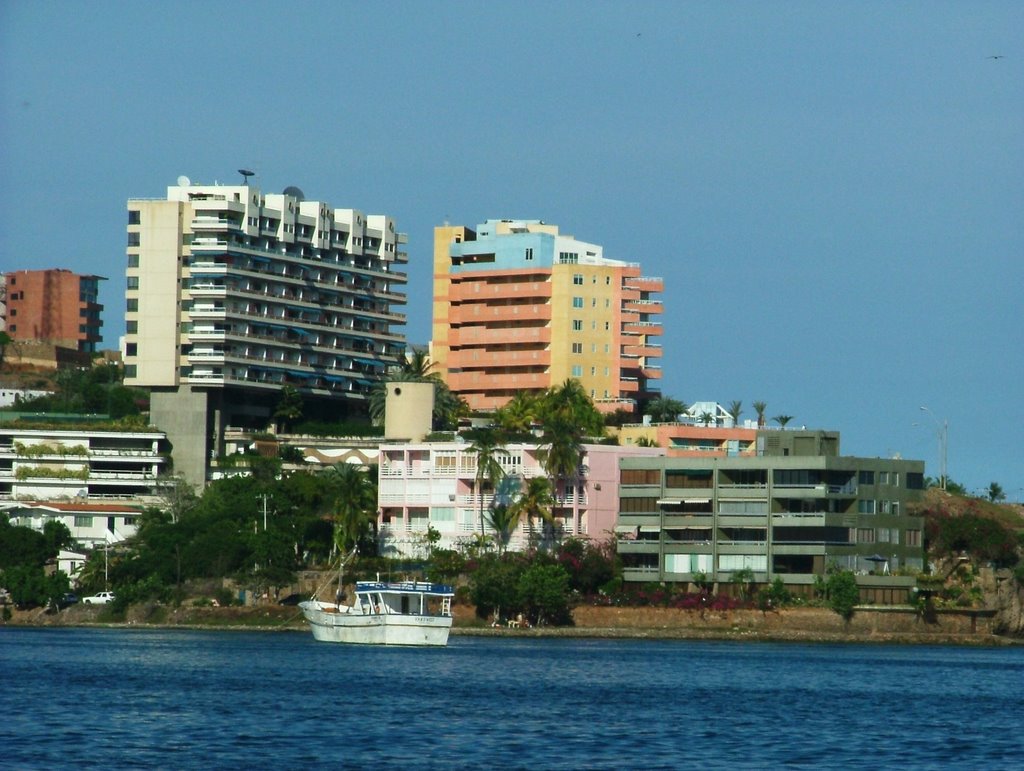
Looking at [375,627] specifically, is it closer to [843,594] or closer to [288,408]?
[843,594]

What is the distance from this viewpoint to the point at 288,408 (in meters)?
184

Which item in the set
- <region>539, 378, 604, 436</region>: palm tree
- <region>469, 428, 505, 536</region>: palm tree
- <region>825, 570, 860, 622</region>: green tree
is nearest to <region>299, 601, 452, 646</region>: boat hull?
<region>469, 428, 505, 536</region>: palm tree

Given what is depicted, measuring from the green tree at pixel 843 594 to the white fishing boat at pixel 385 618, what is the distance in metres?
30.2

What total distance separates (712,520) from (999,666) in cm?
3264

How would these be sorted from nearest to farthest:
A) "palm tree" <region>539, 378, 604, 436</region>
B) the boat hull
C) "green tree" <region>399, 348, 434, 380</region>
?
the boat hull
"palm tree" <region>539, 378, 604, 436</region>
"green tree" <region>399, 348, 434, 380</region>

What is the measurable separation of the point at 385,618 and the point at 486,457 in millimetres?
29400

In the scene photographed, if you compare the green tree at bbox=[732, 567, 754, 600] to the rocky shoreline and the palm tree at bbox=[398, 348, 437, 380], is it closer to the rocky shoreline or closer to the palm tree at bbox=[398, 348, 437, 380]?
the rocky shoreline

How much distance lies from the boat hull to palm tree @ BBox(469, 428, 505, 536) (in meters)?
27.3

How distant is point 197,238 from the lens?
178000 mm

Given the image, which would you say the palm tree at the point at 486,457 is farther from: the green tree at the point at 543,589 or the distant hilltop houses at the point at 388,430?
the green tree at the point at 543,589

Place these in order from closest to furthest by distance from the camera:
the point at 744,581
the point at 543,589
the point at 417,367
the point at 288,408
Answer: the point at 543,589
the point at 744,581
the point at 288,408
the point at 417,367

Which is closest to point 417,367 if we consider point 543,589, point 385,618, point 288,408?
point 288,408

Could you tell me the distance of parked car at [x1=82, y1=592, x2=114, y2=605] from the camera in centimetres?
14750

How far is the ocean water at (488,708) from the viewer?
5988 centimetres
